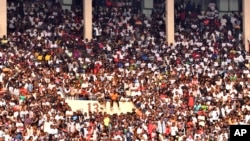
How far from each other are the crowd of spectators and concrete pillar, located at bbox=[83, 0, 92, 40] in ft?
1.30

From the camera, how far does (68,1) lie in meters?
33.1

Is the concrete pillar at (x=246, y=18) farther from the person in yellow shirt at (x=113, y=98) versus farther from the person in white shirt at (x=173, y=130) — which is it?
the person in white shirt at (x=173, y=130)

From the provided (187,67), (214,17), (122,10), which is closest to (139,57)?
(187,67)

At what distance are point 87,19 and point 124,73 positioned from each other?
4826mm

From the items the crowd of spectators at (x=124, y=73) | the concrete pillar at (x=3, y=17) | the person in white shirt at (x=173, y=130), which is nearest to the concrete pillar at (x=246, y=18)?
the crowd of spectators at (x=124, y=73)

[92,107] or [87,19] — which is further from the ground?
[87,19]

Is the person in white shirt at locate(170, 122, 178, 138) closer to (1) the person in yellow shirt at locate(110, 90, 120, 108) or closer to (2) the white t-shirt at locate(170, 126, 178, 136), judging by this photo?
(2) the white t-shirt at locate(170, 126, 178, 136)

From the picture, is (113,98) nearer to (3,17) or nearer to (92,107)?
(92,107)

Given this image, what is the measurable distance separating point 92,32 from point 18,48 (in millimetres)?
5154

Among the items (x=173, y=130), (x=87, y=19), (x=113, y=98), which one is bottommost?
(x=173, y=130)

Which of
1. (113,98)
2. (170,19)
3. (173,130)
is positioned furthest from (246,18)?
(173,130)

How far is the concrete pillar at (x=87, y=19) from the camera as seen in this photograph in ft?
103

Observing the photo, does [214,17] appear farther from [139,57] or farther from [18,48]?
[18,48]

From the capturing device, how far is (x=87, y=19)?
31.7 m
